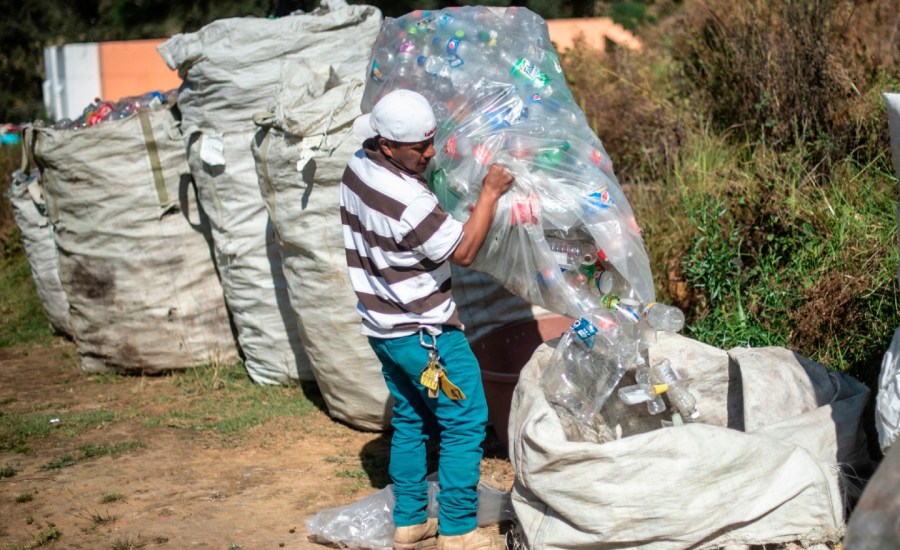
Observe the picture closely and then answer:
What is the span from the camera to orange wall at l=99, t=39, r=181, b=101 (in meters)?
12.8

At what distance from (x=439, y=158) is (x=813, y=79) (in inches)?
104

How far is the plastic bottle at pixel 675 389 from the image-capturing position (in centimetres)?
332

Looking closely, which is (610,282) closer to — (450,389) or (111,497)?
(450,389)

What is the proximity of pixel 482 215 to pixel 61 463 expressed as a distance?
7.69 feet

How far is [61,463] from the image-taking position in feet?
13.8

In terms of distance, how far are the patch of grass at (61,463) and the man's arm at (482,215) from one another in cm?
219

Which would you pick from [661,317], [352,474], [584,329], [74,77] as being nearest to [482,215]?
[584,329]

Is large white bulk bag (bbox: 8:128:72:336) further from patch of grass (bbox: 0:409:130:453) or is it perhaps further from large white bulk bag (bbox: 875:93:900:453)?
large white bulk bag (bbox: 875:93:900:453)

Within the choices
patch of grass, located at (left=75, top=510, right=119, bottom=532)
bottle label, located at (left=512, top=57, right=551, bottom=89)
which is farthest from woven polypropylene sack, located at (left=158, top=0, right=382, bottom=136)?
patch of grass, located at (left=75, top=510, right=119, bottom=532)

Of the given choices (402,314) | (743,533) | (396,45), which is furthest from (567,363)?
(396,45)

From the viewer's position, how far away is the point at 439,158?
131 inches

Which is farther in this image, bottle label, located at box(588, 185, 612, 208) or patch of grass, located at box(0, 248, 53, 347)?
patch of grass, located at box(0, 248, 53, 347)

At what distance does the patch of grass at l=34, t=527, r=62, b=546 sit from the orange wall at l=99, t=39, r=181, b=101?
33.3ft

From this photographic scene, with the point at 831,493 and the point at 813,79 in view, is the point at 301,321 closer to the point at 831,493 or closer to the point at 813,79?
the point at 831,493
